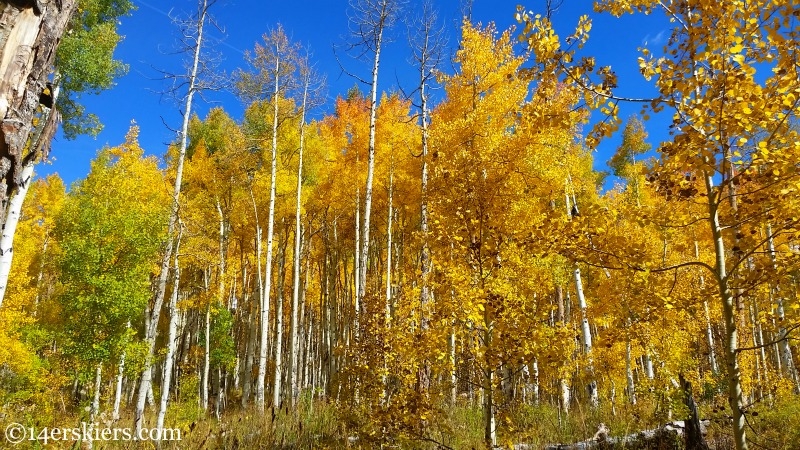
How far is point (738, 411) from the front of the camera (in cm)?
267

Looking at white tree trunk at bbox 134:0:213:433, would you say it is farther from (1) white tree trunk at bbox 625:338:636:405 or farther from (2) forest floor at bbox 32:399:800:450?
(1) white tree trunk at bbox 625:338:636:405

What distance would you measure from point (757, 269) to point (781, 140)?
0.85 m

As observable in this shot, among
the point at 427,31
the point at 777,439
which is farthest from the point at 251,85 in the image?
the point at 777,439

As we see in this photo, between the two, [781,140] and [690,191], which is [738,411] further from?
[781,140]

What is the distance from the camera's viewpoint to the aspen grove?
2795 mm

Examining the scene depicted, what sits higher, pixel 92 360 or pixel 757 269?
pixel 757 269

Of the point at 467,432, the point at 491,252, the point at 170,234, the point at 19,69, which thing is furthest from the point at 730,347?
the point at 170,234

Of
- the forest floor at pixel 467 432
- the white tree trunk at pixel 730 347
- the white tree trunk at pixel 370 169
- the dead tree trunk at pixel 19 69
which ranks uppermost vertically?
the white tree trunk at pixel 370 169

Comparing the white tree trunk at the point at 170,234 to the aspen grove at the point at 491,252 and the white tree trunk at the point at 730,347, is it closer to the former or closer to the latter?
the aspen grove at the point at 491,252

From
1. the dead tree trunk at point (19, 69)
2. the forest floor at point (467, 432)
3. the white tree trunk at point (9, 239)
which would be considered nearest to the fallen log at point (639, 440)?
the forest floor at point (467, 432)

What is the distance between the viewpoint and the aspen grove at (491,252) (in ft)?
9.17

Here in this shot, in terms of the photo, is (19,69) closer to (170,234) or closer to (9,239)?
(9,239)

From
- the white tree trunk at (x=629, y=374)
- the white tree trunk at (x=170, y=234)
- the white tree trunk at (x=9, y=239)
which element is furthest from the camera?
the white tree trunk at (x=629, y=374)

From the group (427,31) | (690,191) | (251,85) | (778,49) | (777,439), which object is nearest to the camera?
(778,49)
